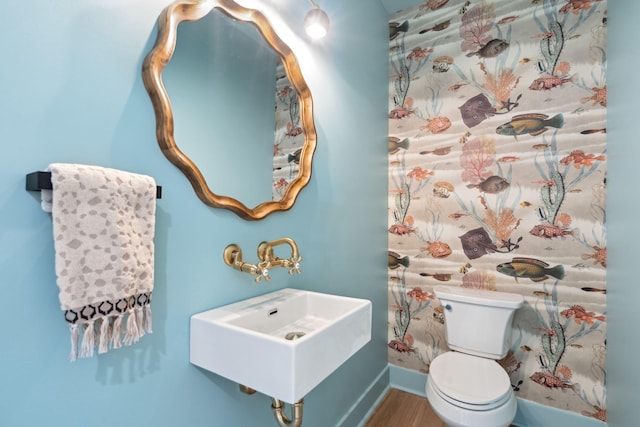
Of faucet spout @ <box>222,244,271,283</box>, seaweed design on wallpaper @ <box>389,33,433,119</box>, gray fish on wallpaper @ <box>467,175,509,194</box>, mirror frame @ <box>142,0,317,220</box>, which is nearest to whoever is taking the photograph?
mirror frame @ <box>142,0,317,220</box>

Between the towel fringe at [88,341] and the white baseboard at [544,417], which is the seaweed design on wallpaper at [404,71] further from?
the towel fringe at [88,341]

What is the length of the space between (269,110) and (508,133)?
152 cm

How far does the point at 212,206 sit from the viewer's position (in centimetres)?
99

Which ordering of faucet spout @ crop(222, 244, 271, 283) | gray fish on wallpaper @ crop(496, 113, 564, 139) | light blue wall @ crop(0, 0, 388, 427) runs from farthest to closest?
gray fish on wallpaper @ crop(496, 113, 564, 139) → faucet spout @ crop(222, 244, 271, 283) → light blue wall @ crop(0, 0, 388, 427)

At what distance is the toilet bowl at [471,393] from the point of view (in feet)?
4.39

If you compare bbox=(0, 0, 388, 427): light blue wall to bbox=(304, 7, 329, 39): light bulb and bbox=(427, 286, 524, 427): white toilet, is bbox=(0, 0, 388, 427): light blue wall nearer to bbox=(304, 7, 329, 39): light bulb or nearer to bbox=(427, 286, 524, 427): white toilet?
bbox=(304, 7, 329, 39): light bulb

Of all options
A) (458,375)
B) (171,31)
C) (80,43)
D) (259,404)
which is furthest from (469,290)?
(80,43)

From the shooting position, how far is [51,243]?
651 millimetres

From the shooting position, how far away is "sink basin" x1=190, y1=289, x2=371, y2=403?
777 millimetres

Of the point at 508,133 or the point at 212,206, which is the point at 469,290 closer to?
the point at 508,133

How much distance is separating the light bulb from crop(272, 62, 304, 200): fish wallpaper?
0.67 ft

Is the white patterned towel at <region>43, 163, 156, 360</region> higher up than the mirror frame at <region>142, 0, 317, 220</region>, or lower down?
lower down

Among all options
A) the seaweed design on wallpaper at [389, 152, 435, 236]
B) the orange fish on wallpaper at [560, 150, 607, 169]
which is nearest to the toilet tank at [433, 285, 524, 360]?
the seaweed design on wallpaper at [389, 152, 435, 236]

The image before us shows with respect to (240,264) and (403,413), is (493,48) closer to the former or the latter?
(240,264)
